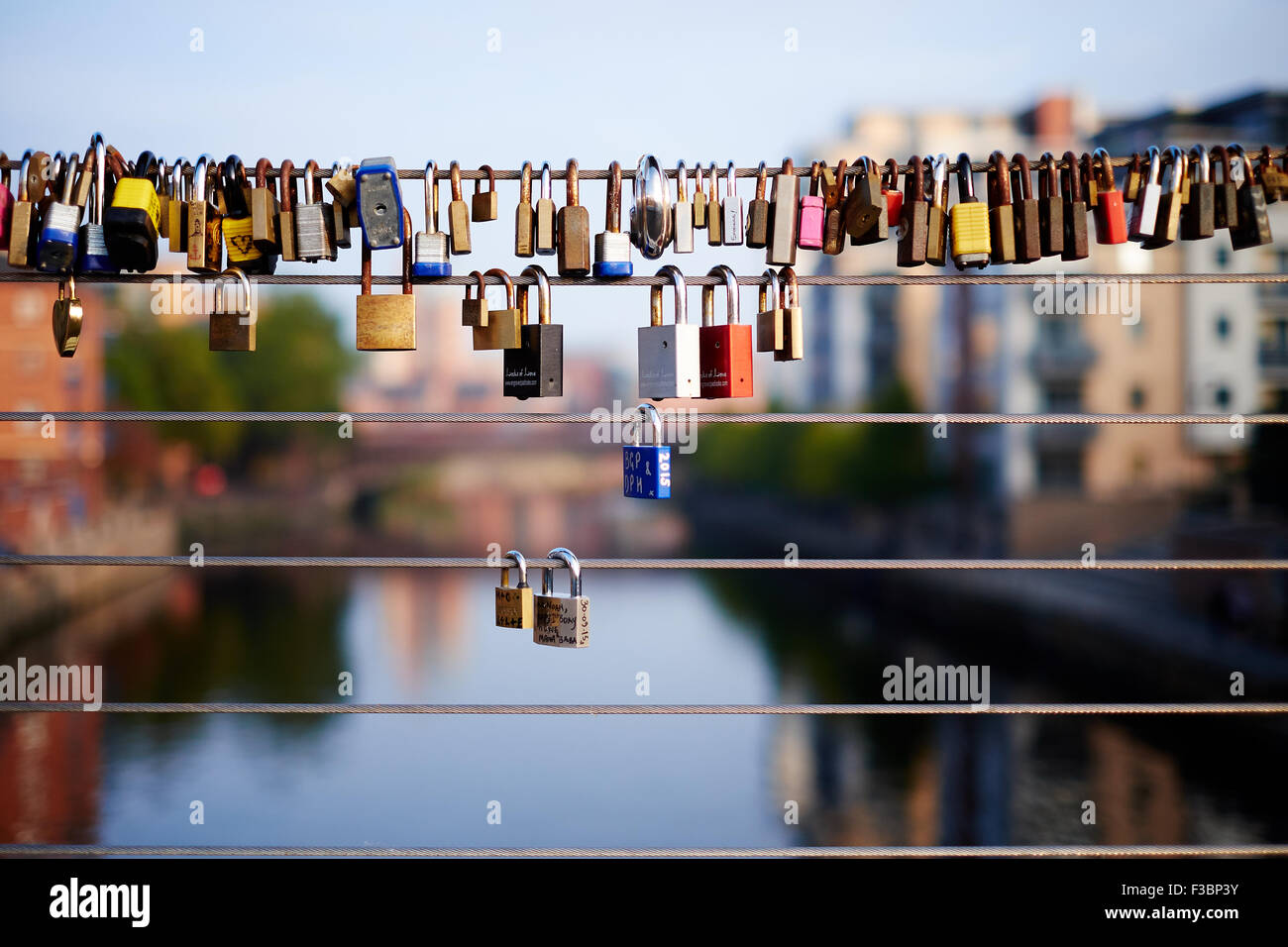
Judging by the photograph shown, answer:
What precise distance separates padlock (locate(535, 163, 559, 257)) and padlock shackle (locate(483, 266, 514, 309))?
0.27ft

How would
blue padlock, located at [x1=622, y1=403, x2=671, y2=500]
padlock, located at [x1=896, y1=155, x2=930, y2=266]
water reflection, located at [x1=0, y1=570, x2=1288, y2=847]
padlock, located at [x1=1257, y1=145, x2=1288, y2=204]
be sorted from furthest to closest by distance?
water reflection, located at [x1=0, y1=570, x2=1288, y2=847] → padlock, located at [x1=1257, y1=145, x2=1288, y2=204] → padlock, located at [x1=896, y1=155, x2=930, y2=266] → blue padlock, located at [x1=622, y1=403, x2=671, y2=500]

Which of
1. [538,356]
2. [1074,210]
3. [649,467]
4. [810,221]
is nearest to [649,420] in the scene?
[649,467]

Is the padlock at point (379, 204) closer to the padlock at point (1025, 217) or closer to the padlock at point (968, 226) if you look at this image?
the padlock at point (968, 226)

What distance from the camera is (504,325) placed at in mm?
1949

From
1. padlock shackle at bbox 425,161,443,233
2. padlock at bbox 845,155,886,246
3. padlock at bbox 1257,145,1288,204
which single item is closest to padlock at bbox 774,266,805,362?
padlock at bbox 845,155,886,246

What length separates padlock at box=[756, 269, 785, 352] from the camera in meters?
1.98

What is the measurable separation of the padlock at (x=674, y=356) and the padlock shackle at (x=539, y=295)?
16 cm

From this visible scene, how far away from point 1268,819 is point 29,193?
31037 millimetres

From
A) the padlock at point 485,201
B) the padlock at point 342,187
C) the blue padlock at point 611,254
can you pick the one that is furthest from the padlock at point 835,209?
the padlock at point 342,187

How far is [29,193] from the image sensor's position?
1.99 m

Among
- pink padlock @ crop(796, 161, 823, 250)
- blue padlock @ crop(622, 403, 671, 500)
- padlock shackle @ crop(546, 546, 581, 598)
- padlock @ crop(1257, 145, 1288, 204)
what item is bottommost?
padlock shackle @ crop(546, 546, 581, 598)

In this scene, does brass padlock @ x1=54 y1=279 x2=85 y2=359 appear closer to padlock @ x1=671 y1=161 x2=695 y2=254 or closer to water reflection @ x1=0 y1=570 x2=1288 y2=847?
padlock @ x1=671 y1=161 x2=695 y2=254

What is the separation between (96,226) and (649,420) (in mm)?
959
